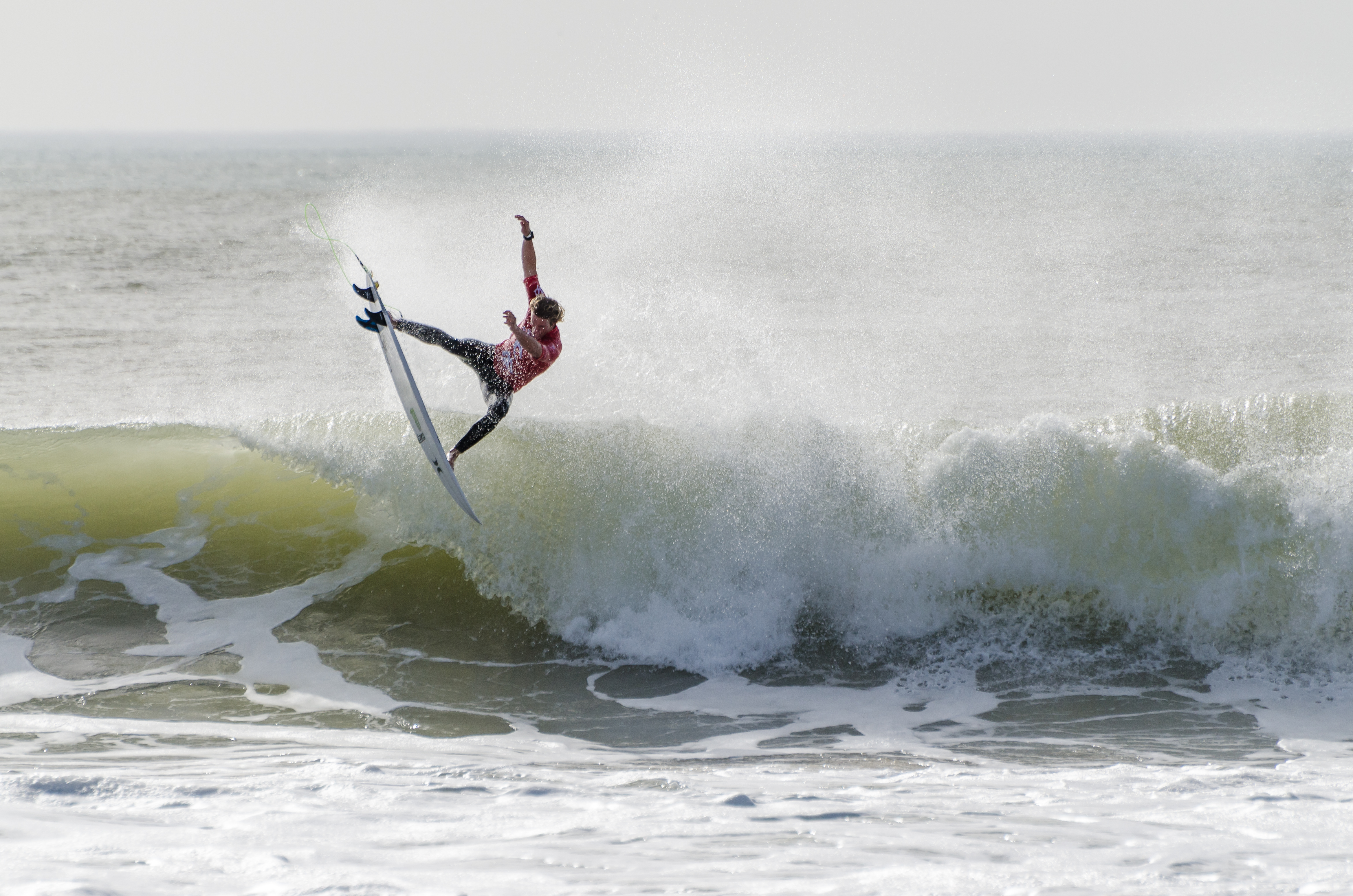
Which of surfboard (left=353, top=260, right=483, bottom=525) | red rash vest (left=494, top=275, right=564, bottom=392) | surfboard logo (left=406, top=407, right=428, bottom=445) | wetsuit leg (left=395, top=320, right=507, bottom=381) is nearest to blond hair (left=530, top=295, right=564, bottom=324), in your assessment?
red rash vest (left=494, top=275, right=564, bottom=392)

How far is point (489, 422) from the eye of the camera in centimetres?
723

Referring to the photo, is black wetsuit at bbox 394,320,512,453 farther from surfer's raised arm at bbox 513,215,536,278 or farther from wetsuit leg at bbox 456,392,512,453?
surfer's raised arm at bbox 513,215,536,278

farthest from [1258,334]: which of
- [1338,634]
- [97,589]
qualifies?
[97,589]

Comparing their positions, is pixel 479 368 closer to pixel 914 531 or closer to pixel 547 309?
pixel 547 309

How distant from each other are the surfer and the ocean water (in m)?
1.20

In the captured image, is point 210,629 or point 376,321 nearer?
point 376,321

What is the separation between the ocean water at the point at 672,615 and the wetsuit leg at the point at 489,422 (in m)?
1.05

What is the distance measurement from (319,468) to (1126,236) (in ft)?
93.4

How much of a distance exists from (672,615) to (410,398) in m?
2.40

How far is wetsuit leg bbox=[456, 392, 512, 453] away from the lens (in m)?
7.18

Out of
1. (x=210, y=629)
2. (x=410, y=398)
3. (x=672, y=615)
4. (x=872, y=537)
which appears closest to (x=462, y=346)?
(x=410, y=398)

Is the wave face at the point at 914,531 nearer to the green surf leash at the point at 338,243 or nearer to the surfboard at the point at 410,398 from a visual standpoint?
the surfboard at the point at 410,398

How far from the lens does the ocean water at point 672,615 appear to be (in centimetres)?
400

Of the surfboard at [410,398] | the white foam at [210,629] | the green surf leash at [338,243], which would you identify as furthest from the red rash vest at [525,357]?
the white foam at [210,629]
